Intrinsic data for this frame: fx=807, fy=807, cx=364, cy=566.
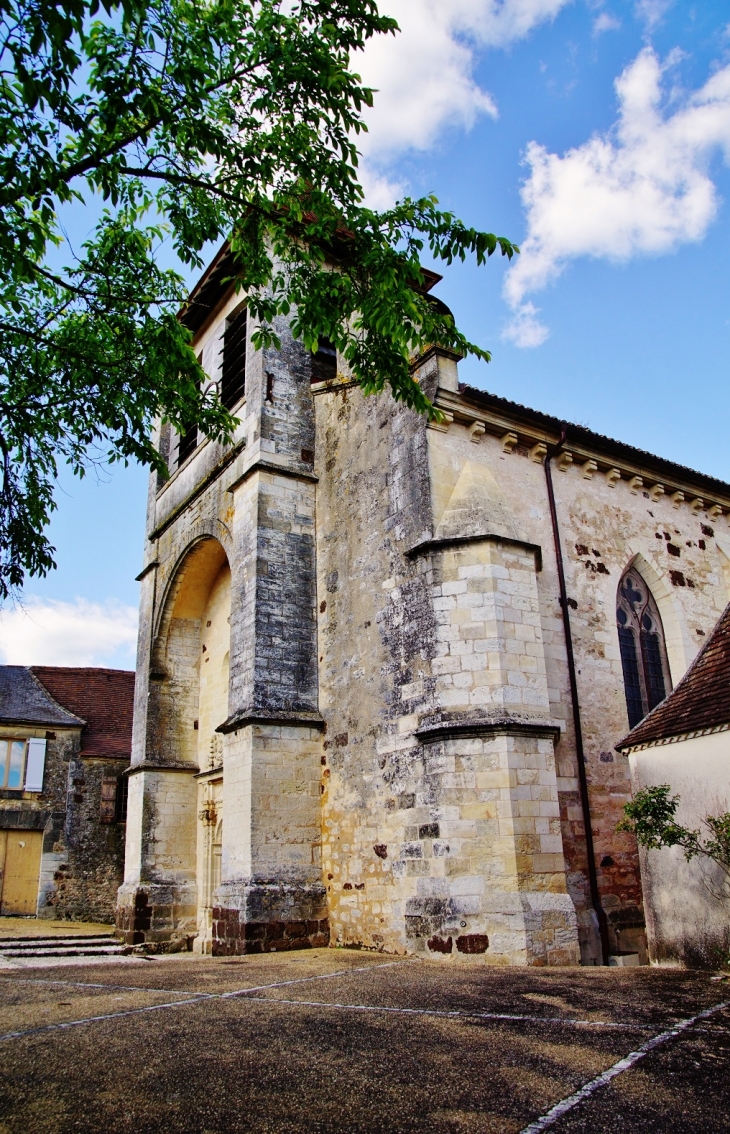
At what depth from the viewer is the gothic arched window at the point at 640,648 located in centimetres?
1111

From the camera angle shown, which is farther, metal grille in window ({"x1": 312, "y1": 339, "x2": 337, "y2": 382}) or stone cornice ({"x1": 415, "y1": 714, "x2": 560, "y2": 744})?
metal grille in window ({"x1": 312, "y1": 339, "x2": 337, "y2": 382})

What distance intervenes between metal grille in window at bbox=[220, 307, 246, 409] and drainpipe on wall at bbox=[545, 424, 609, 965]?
5.38 m

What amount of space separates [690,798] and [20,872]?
16005 mm

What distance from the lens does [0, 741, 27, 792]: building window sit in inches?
731

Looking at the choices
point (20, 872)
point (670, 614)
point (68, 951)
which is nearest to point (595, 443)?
point (670, 614)

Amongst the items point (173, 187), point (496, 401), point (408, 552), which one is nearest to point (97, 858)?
point (408, 552)

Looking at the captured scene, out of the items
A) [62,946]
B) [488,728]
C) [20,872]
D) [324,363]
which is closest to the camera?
[488,728]

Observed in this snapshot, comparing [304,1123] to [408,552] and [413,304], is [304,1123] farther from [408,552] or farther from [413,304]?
[408,552]

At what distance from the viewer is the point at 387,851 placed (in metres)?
9.18

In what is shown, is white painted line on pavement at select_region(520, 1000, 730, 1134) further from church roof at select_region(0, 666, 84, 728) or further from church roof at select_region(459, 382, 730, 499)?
church roof at select_region(0, 666, 84, 728)

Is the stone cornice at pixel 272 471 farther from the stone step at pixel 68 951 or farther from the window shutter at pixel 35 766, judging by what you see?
the window shutter at pixel 35 766

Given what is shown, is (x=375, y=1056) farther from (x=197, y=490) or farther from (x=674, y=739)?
(x=197, y=490)

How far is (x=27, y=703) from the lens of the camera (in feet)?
64.7

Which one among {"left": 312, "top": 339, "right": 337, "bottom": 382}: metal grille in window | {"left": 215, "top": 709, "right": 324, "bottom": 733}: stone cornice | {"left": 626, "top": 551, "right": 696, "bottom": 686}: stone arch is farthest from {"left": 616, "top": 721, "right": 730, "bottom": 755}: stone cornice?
{"left": 312, "top": 339, "right": 337, "bottom": 382}: metal grille in window
